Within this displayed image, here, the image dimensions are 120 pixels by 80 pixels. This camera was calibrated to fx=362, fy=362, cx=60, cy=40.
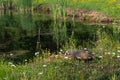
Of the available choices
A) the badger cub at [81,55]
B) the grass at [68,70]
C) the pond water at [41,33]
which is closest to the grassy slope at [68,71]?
the grass at [68,70]

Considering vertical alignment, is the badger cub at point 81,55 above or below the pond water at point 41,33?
above

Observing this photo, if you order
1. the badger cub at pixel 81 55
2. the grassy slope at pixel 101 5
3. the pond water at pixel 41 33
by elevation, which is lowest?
the pond water at pixel 41 33

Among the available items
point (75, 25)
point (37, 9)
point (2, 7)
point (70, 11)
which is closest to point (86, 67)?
point (75, 25)

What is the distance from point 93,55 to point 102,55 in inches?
13.8

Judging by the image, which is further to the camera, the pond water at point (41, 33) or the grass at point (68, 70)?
the pond water at point (41, 33)

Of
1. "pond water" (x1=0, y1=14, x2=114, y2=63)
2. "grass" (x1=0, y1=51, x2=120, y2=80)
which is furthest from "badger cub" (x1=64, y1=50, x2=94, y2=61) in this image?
"pond water" (x1=0, y1=14, x2=114, y2=63)

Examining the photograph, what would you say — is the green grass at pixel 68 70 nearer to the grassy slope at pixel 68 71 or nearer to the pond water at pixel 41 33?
the grassy slope at pixel 68 71

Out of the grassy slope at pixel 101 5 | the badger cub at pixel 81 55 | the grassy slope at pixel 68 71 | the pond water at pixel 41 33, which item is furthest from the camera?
the grassy slope at pixel 101 5

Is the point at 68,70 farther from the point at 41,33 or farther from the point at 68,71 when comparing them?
the point at 41,33

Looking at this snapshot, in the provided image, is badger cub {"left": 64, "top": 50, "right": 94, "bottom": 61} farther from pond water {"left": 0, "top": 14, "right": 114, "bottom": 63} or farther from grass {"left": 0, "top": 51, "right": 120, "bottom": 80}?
pond water {"left": 0, "top": 14, "right": 114, "bottom": 63}

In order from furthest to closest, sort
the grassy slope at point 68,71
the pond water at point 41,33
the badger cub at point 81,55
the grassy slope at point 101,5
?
the grassy slope at point 101,5
the pond water at point 41,33
the badger cub at point 81,55
the grassy slope at point 68,71

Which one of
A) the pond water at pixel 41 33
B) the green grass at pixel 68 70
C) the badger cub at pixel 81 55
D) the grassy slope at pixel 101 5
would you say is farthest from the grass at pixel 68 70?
the grassy slope at pixel 101 5

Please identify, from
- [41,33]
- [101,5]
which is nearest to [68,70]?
[41,33]

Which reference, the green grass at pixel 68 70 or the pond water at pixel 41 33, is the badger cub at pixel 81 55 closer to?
the green grass at pixel 68 70
